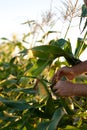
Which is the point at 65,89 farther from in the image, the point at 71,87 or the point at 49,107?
the point at 49,107

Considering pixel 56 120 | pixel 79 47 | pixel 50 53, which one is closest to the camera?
pixel 56 120

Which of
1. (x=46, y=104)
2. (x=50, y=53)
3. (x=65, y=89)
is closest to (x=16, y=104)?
(x=46, y=104)

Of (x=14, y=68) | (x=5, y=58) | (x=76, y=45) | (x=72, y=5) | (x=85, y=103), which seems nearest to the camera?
(x=85, y=103)

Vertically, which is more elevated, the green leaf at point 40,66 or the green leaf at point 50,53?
the green leaf at point 50,53

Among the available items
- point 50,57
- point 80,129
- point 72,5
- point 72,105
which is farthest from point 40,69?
point 72,5

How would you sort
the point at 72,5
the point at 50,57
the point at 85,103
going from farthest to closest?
the point at 72,5 < the point at 85,103 < the point at 50,57

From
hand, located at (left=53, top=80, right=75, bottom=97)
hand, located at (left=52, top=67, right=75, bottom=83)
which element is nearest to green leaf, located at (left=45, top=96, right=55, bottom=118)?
hand, located at (left=52, top=67, right=75, bottom=83)

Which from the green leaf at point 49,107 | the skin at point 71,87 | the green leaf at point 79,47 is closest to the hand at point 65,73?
the skin at point 71,87

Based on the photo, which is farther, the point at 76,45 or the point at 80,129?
the point at 76,45

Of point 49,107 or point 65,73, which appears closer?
point 65,73

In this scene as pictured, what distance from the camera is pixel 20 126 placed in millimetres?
1360

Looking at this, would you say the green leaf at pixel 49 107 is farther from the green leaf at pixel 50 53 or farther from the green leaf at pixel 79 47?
the green leaf at pixel 79 47

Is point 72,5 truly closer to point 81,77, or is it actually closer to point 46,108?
point 81,77

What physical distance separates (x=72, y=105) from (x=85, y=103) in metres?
0.18
